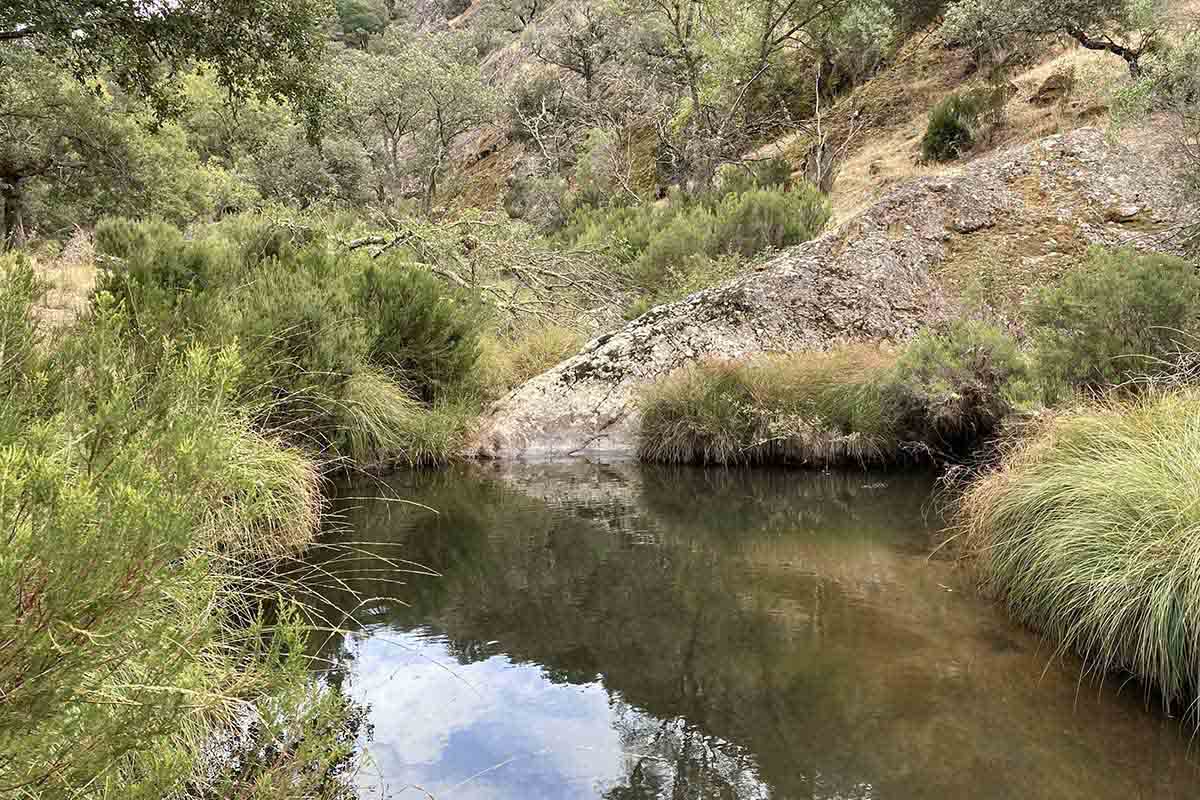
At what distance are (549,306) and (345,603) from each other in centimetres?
885

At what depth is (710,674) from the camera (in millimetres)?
4703

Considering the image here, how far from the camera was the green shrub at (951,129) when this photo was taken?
63.4 ft

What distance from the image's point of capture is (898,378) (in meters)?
9.38

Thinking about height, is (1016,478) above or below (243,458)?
below

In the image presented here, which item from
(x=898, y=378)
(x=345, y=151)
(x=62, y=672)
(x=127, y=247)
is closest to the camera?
(x=62, y=672)

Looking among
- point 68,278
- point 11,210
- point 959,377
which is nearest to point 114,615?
point 959,377

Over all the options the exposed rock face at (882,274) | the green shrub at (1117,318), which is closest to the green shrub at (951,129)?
the exposed rock face at (882,274)

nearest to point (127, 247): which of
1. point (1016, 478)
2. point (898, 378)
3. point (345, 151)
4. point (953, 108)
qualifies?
point (898, 378)

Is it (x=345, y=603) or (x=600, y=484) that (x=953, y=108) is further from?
(x=345, y=603)

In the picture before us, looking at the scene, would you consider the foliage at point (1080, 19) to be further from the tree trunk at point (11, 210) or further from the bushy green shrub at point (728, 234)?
the tree trunk at point (11, 210)

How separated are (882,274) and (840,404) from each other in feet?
9.63

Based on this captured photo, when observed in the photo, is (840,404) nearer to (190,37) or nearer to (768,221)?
(768,221)

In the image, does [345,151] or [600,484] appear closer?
[600,484]

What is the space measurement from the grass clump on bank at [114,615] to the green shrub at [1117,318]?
7376 mm
